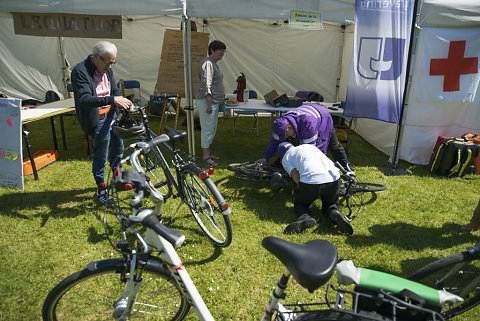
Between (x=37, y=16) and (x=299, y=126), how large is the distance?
12.5ft

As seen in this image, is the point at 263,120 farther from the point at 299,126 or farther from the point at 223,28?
the point at 299,126

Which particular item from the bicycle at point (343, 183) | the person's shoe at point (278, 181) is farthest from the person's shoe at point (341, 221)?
the person's shoe at point (278, 181)

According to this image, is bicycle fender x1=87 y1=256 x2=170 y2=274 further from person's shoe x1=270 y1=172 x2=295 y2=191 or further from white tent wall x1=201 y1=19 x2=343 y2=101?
white tent wall x1=201 y1=19 x2=343 y2=101

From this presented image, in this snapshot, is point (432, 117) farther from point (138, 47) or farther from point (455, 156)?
point (138, 47)

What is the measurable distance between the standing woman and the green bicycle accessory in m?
3.43

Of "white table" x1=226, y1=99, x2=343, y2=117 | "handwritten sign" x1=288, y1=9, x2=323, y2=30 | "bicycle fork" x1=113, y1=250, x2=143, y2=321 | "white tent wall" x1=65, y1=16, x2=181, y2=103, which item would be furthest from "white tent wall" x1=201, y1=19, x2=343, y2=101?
"bicycle fork" x1=113, y1=250, x2=143, y2=321

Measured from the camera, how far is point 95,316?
2102 mm

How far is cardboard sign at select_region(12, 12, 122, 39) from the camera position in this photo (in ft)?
13.7

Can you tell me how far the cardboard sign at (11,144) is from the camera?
11.8ft

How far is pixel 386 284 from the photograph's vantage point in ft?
4.29

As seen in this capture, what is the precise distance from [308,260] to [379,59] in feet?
12.6

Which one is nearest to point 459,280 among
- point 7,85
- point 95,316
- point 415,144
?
point 95,316

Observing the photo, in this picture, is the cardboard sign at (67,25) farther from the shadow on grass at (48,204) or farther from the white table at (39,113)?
the shadow on grass at (48,204)

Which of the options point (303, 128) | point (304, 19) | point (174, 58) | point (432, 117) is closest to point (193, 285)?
point (303, 128)
